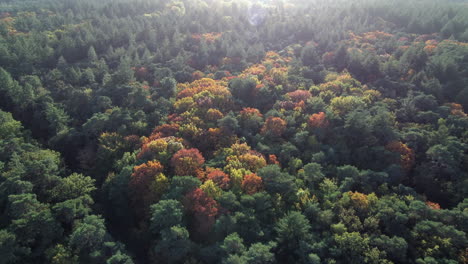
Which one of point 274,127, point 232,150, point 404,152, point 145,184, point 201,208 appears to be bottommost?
point 145,184

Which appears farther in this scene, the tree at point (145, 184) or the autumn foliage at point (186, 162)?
the autumn foliage at point (186, 162)

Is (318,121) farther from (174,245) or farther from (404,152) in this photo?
(174,245)

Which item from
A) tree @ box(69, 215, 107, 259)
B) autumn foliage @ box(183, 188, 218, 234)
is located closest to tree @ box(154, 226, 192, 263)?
autumn foliage @ box(183, 188, 218, 234)

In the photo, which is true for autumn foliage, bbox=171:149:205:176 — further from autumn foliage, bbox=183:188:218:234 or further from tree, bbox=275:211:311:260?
tree, bbox=275:211:311:260

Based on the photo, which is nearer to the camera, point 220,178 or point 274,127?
point 220,178

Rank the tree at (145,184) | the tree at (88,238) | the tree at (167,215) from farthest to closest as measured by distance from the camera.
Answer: the tree at (145,184), the tree at (167,215), the tree at (88,238)

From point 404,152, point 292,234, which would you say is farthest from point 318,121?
point 292,234

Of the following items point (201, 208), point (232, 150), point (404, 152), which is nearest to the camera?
point (201, 208)

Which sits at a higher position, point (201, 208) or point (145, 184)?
point (201, 208)

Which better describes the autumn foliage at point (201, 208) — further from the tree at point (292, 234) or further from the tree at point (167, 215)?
the tree at point (292, 234)

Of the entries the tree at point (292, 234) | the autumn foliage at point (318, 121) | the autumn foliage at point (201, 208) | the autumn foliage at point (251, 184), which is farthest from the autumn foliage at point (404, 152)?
the autumn foliage at point (201, 208)
